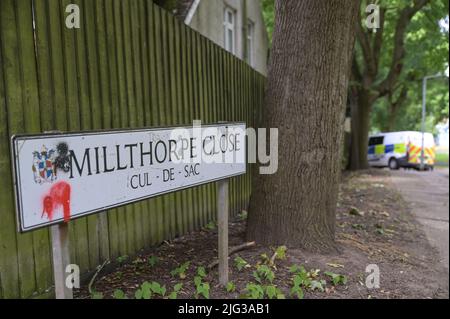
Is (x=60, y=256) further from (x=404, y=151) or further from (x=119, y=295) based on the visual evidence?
(x=404, y=151)

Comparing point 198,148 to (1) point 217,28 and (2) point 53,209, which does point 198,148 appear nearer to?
(2) point 53,209

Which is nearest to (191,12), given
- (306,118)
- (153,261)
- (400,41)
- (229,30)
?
(229,30)

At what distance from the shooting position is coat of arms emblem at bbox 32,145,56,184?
192 centimetres

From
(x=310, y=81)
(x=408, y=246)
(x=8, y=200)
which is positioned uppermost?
(x=310, y=81)

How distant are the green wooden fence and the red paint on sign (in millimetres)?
1087

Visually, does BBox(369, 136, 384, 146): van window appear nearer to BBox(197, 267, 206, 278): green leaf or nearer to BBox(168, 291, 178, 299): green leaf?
BBox(197, 267, 206, 278): green leaf

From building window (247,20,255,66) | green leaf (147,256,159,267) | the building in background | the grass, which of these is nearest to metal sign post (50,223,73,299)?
green leaf (147,256,159,267)

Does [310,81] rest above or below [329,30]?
below

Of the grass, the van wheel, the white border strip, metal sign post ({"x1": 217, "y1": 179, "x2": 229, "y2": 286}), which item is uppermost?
the white border strip

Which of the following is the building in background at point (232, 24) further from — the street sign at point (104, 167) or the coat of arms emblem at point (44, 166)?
the coat of arms emblem at point (44, 166)

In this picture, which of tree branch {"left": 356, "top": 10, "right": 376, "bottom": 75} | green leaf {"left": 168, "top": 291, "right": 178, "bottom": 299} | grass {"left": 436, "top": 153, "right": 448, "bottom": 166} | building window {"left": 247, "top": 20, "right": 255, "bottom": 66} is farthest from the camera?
grass {"left": 436, "top": 153, "right": 448, "bottom": 166}

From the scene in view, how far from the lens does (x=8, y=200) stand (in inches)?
114
